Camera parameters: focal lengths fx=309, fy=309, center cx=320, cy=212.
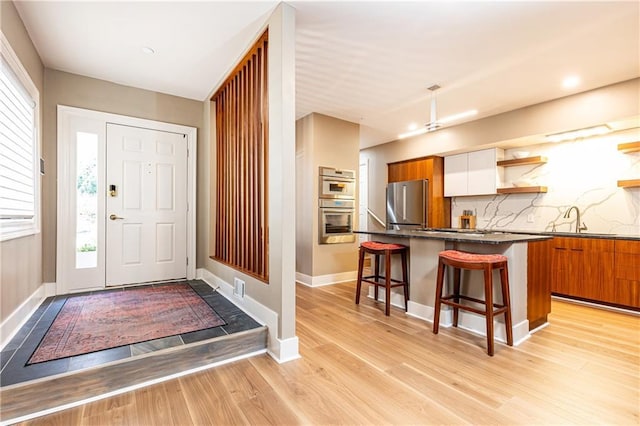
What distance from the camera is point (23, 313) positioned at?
254 centimetres

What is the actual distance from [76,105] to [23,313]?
7.37 ft

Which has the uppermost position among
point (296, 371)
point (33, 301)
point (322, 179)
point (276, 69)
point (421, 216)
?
point (276, 69)

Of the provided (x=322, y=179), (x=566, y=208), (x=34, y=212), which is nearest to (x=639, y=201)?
(x=566, y=208)

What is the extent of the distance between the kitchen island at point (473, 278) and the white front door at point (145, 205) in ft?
9.31

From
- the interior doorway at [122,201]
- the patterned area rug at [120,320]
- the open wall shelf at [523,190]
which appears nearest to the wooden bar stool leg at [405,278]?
the patterned area rug at [120,320]

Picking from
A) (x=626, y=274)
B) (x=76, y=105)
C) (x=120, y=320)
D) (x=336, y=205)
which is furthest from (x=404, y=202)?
(x=76, y=105)

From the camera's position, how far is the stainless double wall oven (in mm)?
4672

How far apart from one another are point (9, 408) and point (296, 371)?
1.52 metres

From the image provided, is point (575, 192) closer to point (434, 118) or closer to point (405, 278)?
point (434, 118)

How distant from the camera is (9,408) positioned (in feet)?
5.19

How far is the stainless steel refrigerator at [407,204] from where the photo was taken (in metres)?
5.46

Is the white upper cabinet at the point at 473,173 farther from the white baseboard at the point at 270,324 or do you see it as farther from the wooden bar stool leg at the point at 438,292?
the white baseboard at the point at 270,324

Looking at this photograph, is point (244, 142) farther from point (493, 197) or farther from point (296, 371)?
point (493, 197)

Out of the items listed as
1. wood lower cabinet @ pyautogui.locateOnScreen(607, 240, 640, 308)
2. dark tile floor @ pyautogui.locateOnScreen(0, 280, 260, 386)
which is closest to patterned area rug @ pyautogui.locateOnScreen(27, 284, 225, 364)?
dark tile floor @ pyautogui.locateOnScreen(0, 280, 260, 386)
